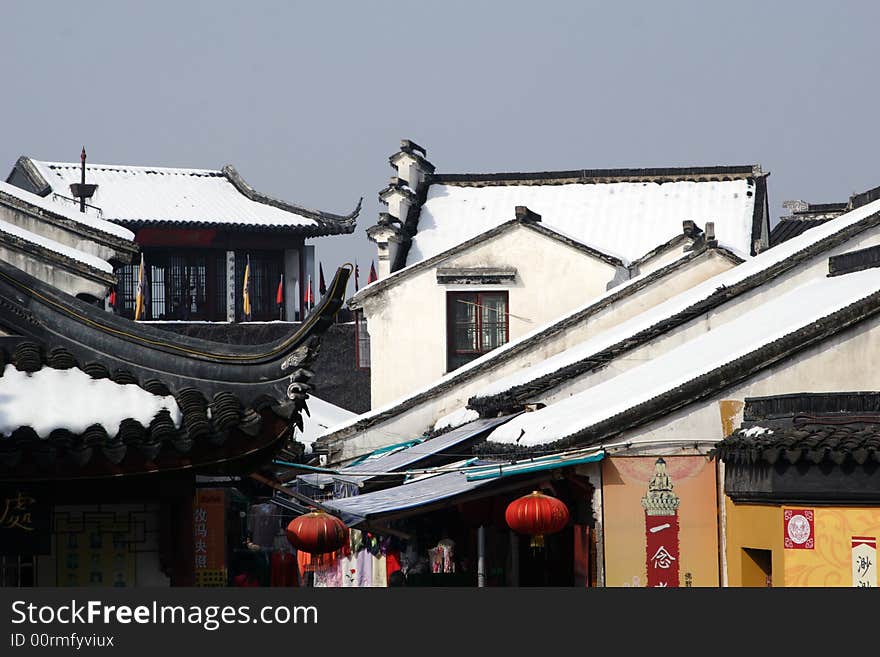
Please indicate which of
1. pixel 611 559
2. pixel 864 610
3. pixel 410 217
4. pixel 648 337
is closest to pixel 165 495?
pixel 864 610

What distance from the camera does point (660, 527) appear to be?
18.2m

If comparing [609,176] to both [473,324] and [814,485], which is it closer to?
[473,324]

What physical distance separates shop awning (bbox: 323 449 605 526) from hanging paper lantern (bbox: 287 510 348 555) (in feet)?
0.89

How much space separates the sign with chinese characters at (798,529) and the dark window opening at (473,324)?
57.5 ft

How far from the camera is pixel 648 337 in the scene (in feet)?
74.2

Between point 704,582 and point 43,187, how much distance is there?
101 feet

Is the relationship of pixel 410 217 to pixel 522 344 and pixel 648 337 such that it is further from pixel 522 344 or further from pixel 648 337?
pixel 648 337

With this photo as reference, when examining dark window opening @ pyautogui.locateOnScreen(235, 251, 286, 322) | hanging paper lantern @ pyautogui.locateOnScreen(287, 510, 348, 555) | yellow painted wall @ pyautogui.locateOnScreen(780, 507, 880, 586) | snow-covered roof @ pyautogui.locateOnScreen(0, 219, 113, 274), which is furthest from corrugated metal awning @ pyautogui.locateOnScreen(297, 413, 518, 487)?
dark window opening @ pyautogui.locateOnScreen(235, 251, 286, 322)

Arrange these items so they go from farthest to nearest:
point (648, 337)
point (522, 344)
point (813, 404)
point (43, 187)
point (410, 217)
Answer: point (43, 187)
point (410, 217)
point (522, 344)
point (648, 337)
point (813, 404)

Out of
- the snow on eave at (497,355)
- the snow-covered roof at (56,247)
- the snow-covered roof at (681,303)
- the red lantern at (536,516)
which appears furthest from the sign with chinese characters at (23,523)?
the snow on eave at (497,355)

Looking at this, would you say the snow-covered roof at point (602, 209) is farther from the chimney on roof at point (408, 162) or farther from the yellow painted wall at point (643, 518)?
the yellow painted wall at point (643, 518)

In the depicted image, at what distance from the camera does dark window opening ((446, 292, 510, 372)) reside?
1323 inches

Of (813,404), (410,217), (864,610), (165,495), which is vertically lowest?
(864,610)

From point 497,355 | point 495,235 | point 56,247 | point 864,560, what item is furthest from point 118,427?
point 495,235
